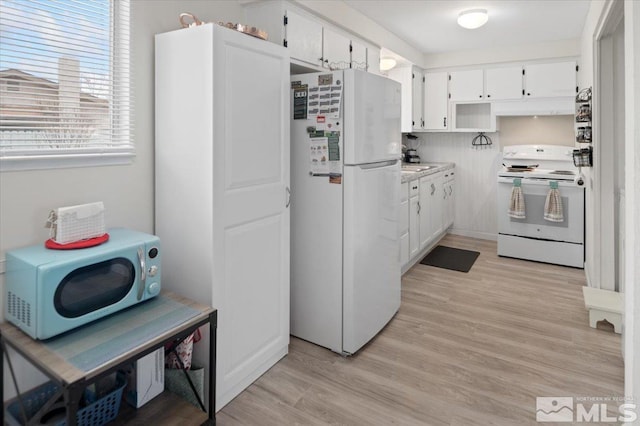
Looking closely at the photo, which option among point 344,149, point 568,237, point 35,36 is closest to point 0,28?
point 35,36

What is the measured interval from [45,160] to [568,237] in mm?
4508

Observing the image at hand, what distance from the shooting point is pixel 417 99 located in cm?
520

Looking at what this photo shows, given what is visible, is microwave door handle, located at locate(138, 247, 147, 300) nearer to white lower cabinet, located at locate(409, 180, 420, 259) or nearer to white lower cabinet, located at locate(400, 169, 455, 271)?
white lower cabinet, located at locate(400, 169, 455, 271)

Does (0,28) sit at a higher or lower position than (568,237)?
higher

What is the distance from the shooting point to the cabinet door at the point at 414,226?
13.2ft

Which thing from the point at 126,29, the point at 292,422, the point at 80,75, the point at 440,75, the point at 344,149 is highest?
the point at 440,75

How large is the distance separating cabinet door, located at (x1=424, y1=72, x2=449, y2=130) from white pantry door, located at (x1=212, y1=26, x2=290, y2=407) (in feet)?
11.5

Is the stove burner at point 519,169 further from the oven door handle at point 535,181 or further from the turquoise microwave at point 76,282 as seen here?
the turquoise microwave at point 76,282

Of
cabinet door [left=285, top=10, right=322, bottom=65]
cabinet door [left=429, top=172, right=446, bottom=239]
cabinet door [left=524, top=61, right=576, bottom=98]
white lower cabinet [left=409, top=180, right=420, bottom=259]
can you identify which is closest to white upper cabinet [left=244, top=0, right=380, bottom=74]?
cabinet door [left=285, top=10, right=322, bottom=65]

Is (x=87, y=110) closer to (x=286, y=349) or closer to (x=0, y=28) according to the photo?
(x=0, y=28)

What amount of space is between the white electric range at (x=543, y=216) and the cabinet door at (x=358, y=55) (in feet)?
6.96

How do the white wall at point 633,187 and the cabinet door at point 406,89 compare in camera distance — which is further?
the cabinet door at point 406,89

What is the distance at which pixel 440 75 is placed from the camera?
17.3 feet

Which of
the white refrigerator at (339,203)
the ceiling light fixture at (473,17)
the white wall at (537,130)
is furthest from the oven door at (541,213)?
the white refrigerator at (339,203)
